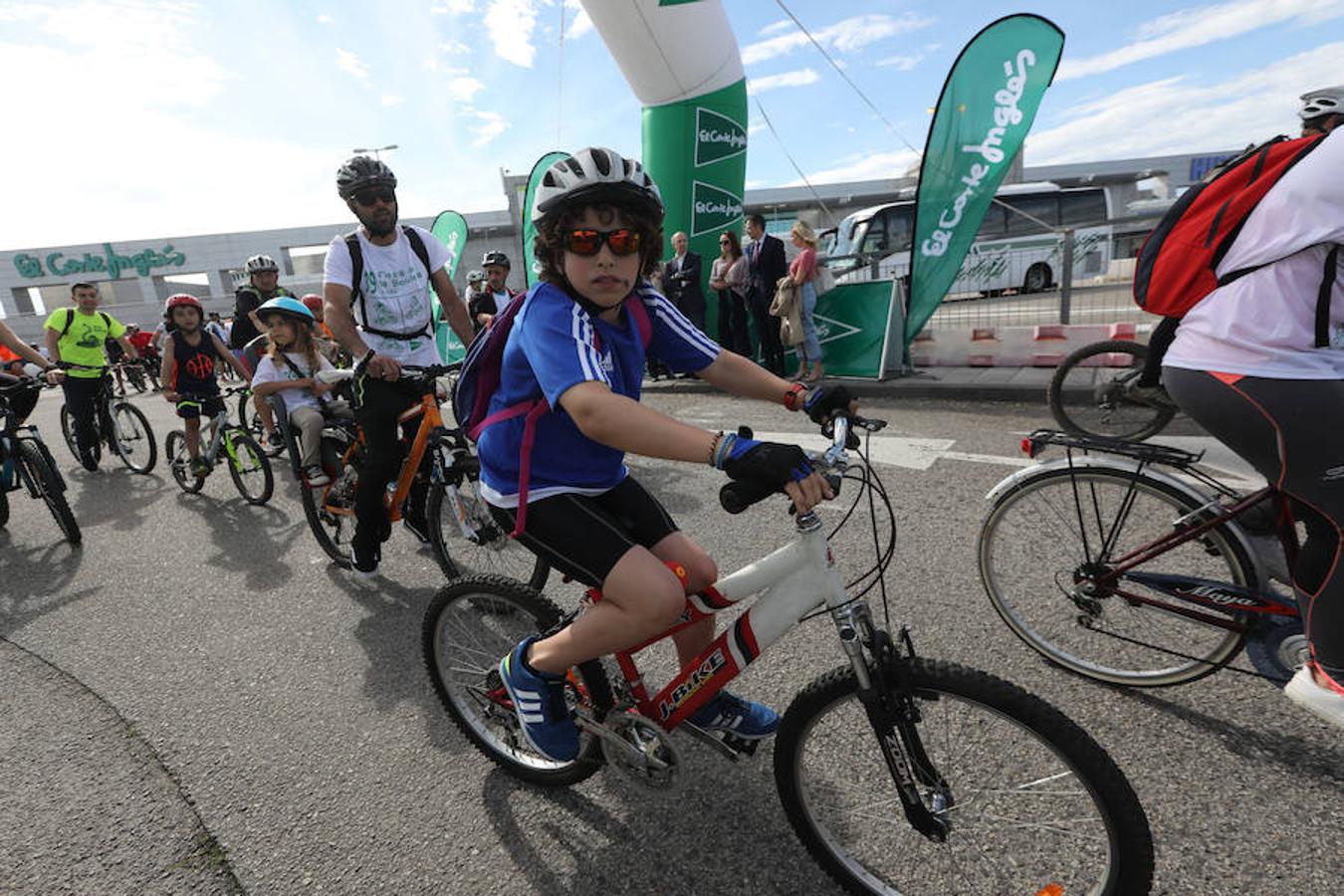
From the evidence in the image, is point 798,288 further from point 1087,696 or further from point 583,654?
point 583,654

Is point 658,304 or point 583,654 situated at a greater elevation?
point 658,304

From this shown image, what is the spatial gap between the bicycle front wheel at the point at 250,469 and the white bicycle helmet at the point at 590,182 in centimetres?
526

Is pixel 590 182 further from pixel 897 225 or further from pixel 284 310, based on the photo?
pixel 897 225

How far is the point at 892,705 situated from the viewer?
1566 millimetres

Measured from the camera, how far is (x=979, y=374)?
834 cm

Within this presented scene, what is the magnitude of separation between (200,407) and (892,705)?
720 centimetres

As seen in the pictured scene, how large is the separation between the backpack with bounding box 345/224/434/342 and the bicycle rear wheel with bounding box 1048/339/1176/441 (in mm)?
4634

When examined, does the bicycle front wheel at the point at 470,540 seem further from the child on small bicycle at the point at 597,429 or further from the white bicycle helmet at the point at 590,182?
the white bicycle helmet at the point at 590,182

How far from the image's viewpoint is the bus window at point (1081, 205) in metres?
19.6

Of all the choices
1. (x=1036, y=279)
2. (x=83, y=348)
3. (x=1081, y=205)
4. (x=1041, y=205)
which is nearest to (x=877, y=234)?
(x=1041, y=205)

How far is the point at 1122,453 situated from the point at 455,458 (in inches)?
117

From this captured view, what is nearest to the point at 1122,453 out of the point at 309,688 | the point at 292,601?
the point at 309,688

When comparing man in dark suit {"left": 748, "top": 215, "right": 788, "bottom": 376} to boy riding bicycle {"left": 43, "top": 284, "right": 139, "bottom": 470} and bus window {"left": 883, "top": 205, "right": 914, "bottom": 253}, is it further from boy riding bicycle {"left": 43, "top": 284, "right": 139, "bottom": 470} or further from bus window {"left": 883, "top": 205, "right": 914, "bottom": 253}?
bus window {"left": 883, "top": 205, "right": 914, "bottom": 253}

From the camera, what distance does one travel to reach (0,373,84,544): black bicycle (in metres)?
5.29
